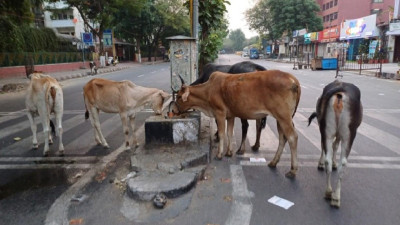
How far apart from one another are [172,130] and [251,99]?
62.4 inches

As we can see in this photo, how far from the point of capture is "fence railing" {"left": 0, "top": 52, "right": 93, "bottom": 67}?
69.9ft

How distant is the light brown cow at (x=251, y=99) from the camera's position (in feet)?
15.6

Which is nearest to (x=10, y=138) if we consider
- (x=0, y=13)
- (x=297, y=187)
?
(x=297, y=187)

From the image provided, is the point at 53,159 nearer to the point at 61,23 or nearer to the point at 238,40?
the point at 61,23

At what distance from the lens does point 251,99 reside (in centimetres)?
507

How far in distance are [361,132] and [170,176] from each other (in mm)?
4997

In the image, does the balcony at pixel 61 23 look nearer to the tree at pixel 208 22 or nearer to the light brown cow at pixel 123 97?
the tree at pixel 208 22

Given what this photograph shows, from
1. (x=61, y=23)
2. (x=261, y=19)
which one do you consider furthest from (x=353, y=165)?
(x=261, y=19)

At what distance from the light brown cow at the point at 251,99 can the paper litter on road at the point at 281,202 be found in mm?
789

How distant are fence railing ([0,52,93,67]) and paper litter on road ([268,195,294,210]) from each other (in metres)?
22.3

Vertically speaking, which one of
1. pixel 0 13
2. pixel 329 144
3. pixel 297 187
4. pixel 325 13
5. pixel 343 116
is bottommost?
pixel 297 187

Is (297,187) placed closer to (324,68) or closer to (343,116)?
(343,116)

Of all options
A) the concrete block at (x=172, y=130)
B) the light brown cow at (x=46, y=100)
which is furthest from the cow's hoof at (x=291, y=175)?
the light brown cow at (x=46, y=100)

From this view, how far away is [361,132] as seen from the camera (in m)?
7.29
